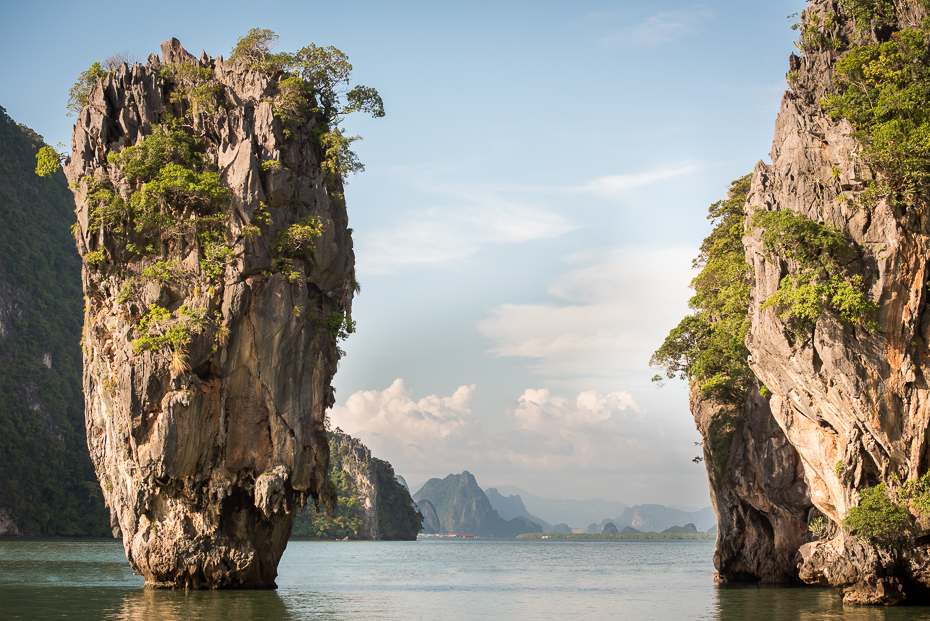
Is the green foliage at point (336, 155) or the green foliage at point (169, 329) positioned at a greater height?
the green foliage at point (336, 155)

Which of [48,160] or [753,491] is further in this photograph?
[753,491]

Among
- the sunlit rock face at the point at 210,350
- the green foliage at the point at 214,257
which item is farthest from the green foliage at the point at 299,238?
the green foliage at the point at 214,257

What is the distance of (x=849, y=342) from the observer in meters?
19.7

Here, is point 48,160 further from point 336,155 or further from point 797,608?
point 797,608

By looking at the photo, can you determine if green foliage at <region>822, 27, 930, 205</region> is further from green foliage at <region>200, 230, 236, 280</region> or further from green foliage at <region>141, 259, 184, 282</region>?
green foliage at <region>141, 259, 184, 282</region>

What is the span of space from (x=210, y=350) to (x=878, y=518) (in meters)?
19.9

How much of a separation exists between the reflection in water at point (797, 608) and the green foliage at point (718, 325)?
8.32 metres

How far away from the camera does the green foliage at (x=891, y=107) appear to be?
63.5ft

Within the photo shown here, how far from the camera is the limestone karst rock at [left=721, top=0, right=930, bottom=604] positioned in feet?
64.2

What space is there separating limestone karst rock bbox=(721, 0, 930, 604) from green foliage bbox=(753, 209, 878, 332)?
275 millimetres

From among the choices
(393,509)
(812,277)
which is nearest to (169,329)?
(812,277)

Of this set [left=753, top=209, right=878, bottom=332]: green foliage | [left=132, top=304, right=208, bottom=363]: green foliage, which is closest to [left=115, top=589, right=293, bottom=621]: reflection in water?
[left=132, top=304, right=208, bottom=363]: green foliage

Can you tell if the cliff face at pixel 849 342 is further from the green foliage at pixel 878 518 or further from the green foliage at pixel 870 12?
the green foliage at pixel 878 518

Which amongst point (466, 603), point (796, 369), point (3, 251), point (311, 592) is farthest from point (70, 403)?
point (796, 369)
